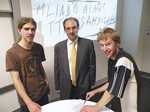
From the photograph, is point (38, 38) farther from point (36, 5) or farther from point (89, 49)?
point (89, 49)

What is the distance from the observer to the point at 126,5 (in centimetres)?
403

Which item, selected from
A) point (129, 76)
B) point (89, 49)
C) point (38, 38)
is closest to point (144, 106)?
point (89, 49)

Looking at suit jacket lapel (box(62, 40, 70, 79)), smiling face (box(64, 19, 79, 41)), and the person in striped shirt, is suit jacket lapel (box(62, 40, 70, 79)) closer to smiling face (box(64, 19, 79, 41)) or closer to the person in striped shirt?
smiling face (box(64, 19, 79, 41))

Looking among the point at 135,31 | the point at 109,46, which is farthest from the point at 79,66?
the point at 135,31

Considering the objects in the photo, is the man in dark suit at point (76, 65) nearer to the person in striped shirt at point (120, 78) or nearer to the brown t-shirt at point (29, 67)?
the brown t-shirt at point (29, 67)

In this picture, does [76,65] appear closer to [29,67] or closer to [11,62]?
[29,67]

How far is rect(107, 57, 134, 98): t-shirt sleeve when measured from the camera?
1261 mm

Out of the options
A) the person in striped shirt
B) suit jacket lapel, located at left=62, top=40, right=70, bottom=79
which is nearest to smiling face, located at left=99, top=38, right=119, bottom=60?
the person in striped shirt

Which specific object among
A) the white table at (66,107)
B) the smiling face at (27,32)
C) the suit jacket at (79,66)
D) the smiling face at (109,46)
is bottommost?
the white table at (66,107)

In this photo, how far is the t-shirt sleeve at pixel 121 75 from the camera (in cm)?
126

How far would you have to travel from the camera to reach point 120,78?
127 cm

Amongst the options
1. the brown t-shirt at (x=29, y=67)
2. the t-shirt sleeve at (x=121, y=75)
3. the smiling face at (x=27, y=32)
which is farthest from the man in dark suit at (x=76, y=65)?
the t-shirt sleeve at (x=121, y=75)

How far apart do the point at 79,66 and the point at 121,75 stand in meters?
0.80

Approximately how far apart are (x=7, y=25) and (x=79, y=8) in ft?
4.38
